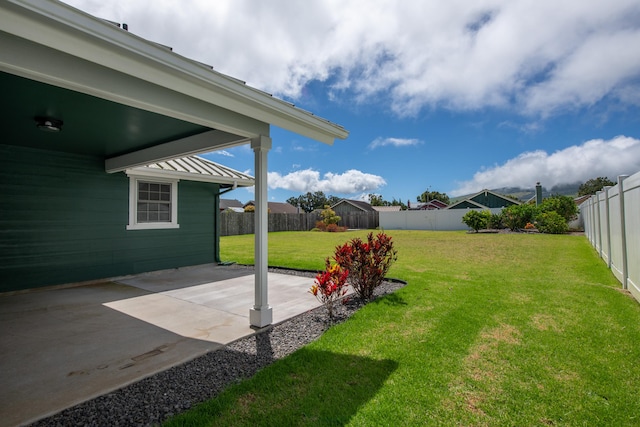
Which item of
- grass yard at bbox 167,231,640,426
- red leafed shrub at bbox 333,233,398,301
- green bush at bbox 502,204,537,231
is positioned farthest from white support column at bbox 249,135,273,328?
green bush at bbox 502,204,537,231

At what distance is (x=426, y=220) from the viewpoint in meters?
26.5

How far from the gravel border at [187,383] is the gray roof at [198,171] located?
16.8 ft

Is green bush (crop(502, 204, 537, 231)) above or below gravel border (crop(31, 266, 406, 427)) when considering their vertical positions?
above

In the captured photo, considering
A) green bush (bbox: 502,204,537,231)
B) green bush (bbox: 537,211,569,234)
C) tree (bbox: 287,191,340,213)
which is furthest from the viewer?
tree (bbox: 287,191,340,213)

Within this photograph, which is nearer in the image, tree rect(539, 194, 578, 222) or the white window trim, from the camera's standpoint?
the white window trim

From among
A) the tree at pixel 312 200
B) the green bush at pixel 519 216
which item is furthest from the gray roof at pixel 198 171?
the tree at pixel 312 200

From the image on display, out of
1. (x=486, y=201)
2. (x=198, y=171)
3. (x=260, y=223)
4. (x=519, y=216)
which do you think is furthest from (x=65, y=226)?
(x=486, y=201)

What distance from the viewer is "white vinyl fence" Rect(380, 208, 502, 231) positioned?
2517 cm

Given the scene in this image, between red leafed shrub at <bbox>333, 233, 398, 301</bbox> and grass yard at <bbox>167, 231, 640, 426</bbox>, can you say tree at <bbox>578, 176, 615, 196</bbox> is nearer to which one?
grass yard at <bbox>167, 231, 640, 426</bbox>

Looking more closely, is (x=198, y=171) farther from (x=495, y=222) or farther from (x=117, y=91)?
(x=495, y=222)

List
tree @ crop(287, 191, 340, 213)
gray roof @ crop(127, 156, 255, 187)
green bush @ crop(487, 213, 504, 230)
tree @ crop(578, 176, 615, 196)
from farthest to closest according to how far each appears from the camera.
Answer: tree @ crop(287, 191, 340, 213) → tree @ crop(578, 176, 615, 196) → green bush @ crop(487, 213, 504, 230) → gray roof @ crop(127, 156, 255, 187)

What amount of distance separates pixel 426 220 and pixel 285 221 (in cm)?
1220

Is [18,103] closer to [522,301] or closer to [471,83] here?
[522,301]

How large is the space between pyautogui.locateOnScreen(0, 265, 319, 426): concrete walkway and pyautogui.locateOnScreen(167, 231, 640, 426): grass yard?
110cm
